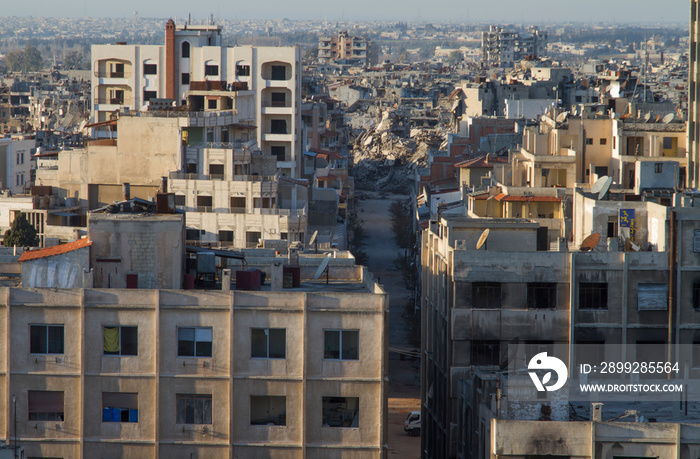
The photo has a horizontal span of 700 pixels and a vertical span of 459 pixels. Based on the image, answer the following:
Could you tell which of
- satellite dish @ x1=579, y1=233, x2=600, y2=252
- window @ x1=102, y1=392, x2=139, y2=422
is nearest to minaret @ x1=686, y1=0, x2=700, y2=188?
satellite dish @ x1=579, y1=233, x2=600, y2=252

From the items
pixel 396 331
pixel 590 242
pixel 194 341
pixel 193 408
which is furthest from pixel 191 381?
pixel 396 331

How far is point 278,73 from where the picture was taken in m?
65.8

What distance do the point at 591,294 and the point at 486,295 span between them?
2214 millimetres

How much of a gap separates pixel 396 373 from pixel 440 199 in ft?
47.2

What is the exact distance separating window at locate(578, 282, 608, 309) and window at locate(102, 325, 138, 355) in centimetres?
966

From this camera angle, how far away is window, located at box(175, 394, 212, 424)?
23.6 metres

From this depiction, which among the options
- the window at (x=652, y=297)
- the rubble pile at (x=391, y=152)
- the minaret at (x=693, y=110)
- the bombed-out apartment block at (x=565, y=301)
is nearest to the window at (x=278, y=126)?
the minaret at (x=693, y=110)

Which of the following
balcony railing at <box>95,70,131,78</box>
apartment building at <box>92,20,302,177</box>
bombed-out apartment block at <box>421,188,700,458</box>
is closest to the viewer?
bombed-out apartment block at <box>421,188,700,458</box>

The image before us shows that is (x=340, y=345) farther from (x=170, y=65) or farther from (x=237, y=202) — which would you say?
(x=170, y=65)

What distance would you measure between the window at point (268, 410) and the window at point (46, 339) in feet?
11.7

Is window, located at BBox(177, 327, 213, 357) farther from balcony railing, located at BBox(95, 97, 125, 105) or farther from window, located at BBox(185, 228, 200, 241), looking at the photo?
balcony railing, located at BBox(95, 97, 125, 105)

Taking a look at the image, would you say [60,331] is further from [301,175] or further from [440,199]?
[301,175]

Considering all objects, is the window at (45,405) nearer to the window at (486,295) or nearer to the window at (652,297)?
the window at (486,295)

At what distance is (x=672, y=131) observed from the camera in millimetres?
46938
